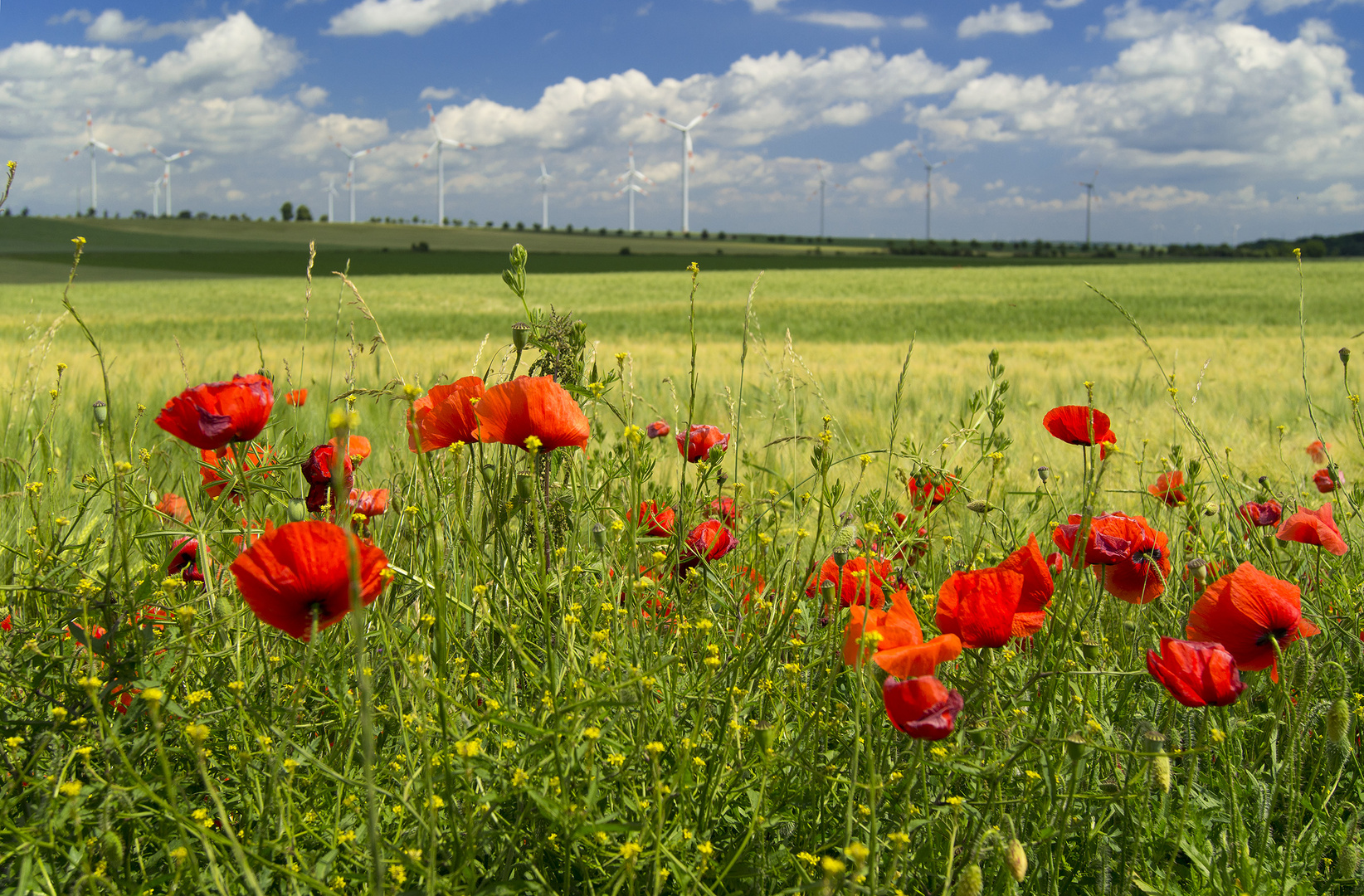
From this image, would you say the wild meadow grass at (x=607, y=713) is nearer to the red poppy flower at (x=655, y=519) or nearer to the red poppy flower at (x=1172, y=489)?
the red poppy flower at (x=655, y=519)

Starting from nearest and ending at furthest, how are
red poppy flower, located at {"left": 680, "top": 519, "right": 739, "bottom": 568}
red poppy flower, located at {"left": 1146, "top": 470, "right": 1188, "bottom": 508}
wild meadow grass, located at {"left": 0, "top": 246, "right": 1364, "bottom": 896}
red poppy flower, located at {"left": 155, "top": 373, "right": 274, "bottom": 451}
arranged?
wild meadow grass, located at {"left": 0, "top": 246, "right": 1364, "bottom": 896}, red poppy flower, located at {"left": 155, "top": 373, "right": 274, "bottom": 451}, red poppy flower, located at {"left": 680, "top": 519, "right": 739, "bottom": 568}, red poppy flower, located at {"left": 1146, "top": 470, "right": 1188, "bottom": 508}

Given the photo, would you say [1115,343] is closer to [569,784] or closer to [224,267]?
[569,784]

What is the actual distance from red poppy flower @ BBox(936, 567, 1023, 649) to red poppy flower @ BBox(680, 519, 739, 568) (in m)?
0.57

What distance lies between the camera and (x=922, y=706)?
0.85 m

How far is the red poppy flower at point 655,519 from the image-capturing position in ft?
5.28

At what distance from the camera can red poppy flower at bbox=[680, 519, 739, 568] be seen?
1.58 meters

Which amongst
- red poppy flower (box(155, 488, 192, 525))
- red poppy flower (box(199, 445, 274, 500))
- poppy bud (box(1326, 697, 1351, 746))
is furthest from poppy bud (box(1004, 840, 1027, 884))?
red poppy flower (box(155, 488, 192, 525))

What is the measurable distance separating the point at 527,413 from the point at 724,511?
728mm

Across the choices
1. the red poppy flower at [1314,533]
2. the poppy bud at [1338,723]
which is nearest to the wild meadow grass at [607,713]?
the poppy bud at [1338,723]

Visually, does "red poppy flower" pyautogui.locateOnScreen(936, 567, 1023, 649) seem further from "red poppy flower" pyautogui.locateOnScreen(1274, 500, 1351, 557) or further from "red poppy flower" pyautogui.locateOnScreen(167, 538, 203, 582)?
"red poppy flower" pyautogui.locateOnScreen(167, 538, 203, 582)

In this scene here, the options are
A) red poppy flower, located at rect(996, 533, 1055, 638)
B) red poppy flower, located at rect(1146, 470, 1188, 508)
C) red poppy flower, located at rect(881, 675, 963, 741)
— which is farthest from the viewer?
red poppy flower, located at rect(1146, 470, 1188, 508)

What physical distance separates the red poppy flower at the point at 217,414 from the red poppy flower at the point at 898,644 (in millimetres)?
923

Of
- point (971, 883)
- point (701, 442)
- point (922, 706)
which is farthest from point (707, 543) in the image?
point (971, 883)

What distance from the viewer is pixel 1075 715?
1295 millimetres
